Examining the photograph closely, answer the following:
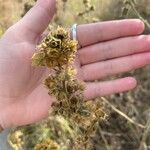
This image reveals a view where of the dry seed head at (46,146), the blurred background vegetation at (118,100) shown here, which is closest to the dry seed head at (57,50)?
the dry seed head at (46,146)

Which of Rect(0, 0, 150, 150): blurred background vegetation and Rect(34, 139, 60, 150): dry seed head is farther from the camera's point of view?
Rect(0, 0, 150, 150): blurred background vegetation

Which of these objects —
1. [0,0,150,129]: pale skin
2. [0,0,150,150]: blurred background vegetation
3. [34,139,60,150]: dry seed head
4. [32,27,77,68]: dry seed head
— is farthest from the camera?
[0,0,150,150]: blurred background vegetation

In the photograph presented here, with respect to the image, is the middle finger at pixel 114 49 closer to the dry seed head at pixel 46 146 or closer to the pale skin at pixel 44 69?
the pale skin at pixel 44 69

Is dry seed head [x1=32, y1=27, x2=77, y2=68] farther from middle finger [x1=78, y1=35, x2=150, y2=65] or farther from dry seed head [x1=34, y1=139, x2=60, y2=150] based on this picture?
middle finger [x1=78, y1=35, x2=150, y2=65]

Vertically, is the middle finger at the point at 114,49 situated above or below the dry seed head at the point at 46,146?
above

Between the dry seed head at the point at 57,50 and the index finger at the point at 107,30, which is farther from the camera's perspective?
the index finger at the point at 107,30

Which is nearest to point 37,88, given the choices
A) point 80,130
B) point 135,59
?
point 135,59

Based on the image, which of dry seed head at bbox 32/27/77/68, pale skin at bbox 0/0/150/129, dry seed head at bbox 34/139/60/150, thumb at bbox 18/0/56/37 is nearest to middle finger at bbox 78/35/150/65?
pale skin at bbox 0/0/150/129
